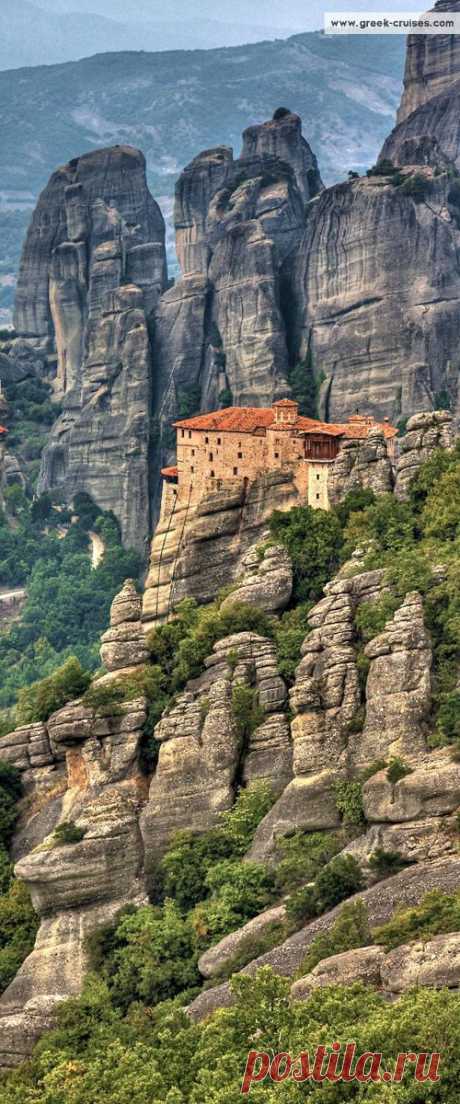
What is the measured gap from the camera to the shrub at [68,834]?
195 ft

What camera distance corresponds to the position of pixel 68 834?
59438 millimetres

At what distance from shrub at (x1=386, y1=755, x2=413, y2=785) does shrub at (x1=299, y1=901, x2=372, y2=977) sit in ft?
13.8

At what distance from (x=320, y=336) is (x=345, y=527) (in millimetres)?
33463

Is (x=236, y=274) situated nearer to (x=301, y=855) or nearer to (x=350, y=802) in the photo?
(x=350, y=802)

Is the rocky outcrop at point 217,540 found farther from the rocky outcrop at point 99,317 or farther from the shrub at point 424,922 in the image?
the rocky outcrop at point 99,317

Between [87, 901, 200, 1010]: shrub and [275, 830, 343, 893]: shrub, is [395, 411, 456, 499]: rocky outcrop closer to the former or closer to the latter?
[275, 830, 343, 893]: shrub

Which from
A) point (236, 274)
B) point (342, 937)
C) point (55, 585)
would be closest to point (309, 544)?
point (342, 937)

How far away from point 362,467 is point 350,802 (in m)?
14.8

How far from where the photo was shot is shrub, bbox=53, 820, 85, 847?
2336 inches

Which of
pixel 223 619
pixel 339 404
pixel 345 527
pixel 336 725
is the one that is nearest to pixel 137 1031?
pixel 336 725

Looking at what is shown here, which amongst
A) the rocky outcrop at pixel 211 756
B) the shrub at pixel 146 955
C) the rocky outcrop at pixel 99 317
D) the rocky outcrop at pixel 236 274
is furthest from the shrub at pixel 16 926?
the rocky outcrop at pixel 99 317

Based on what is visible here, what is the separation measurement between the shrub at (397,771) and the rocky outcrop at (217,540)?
49.3 feet

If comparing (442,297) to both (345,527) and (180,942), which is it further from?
(180,942)

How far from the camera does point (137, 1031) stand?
2096 inches
